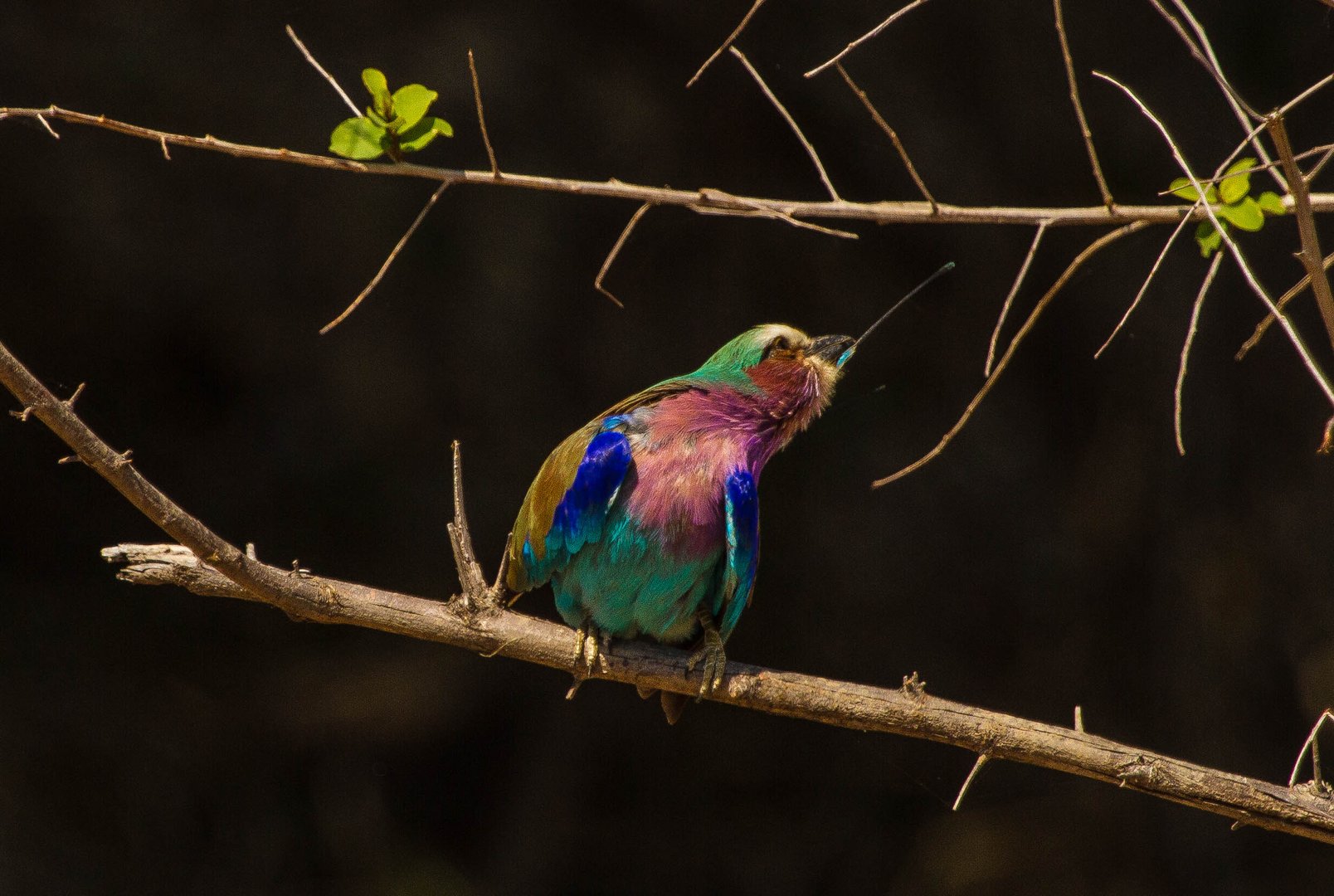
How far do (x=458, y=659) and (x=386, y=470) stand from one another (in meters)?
0.63

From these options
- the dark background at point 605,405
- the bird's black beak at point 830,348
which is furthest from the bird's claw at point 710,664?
the dark background at point 605,405

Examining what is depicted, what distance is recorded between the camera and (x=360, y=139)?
1.72m

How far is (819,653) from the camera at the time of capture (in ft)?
12.9

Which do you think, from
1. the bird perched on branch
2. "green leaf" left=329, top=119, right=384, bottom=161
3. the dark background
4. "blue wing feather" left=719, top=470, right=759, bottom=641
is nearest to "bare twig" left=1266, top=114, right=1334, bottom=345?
the bird perched on branch

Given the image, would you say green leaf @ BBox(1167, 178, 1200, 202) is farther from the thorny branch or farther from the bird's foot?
the bird's foot

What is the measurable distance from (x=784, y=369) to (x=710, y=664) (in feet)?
1.99

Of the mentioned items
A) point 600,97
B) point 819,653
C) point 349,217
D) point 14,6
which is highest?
point 14,6

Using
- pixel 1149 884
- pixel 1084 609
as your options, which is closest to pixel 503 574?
pixel 1084 609

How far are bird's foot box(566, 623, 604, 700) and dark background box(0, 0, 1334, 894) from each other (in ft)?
5.33

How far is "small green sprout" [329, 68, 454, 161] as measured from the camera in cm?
170

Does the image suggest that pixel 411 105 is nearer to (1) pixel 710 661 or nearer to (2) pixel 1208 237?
(1) pixel 710 661

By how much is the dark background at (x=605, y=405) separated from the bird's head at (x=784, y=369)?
1.30 metres

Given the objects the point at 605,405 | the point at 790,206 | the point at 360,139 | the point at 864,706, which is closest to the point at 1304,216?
the point at 790,206

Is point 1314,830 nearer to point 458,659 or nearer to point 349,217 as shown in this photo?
point 458,659
